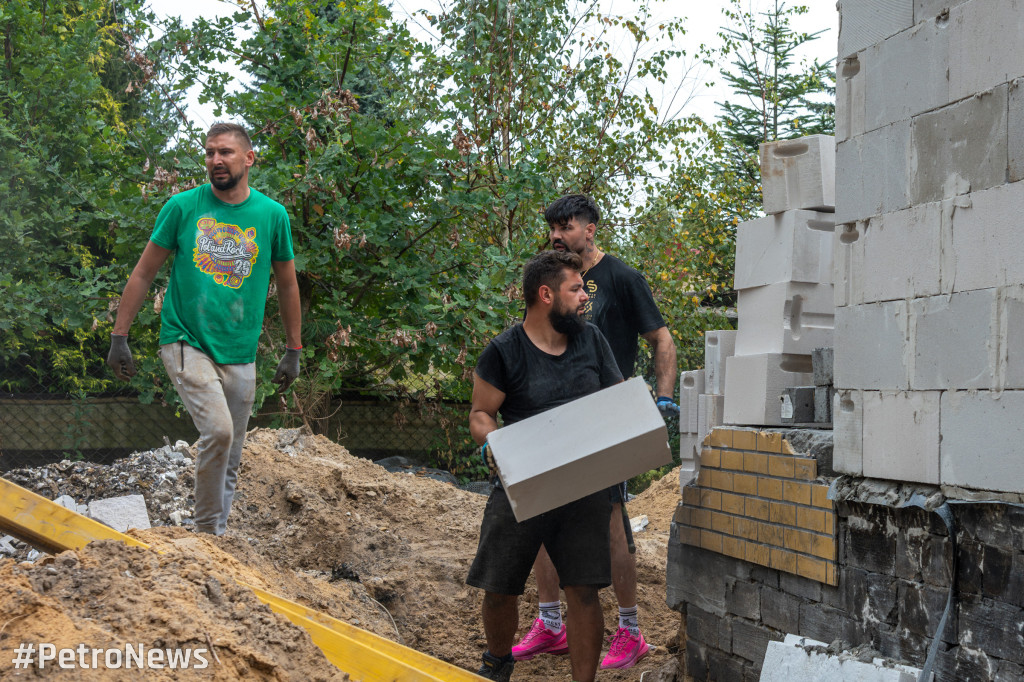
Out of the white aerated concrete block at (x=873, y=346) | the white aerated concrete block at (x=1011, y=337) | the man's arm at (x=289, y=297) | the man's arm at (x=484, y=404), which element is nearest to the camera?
the white aerated concrete block at (x=1011, y=337)

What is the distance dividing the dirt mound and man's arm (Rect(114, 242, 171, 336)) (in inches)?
39.7

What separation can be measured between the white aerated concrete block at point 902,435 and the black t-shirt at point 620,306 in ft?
4.07

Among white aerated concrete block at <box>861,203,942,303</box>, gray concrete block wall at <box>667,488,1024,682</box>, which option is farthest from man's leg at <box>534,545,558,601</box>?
white aerated concrete block at <box>861,203,942,303</box>

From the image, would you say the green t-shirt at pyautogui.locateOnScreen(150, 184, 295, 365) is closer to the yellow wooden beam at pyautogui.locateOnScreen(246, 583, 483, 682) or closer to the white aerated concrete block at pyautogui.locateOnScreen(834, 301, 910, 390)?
the yellow wooden beam at pyautogui.locateOnScreen(246, 583, 483, 682)

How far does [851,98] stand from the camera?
10.2 ft

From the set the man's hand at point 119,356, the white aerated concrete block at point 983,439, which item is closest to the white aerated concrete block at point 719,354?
the white aerated concrete block at point 983,439

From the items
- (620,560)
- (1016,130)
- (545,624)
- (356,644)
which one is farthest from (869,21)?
(545,624)

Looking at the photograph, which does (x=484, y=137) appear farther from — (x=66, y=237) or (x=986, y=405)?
(x=986, y=405)

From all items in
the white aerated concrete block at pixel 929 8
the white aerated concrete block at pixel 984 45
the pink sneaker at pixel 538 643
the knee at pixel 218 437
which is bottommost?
the pink sneaker at pixel 538 643

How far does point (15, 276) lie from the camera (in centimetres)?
880

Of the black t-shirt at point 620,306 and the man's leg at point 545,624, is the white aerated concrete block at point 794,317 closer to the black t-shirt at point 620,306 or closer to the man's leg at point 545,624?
the black t-shirt at point 620,306

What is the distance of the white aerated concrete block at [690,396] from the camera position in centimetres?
480

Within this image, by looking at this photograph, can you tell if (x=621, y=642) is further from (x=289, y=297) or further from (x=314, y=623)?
(x=289, y=297)

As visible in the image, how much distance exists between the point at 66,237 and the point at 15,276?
63 cm
